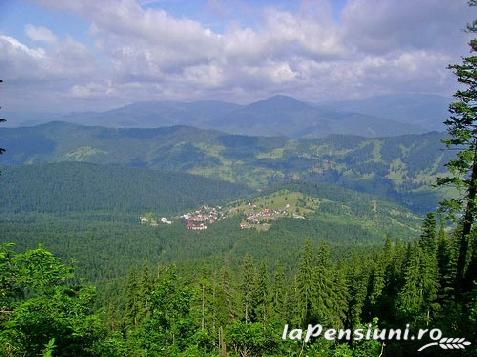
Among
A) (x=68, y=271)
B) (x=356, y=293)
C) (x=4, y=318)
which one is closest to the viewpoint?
(x=4, y=318)

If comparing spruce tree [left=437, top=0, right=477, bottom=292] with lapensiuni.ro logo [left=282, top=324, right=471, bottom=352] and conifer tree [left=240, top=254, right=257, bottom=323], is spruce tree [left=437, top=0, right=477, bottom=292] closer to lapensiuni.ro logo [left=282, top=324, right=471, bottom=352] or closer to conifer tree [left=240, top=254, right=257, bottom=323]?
lapensiuni.ro logo [left=282, top=324, right=471, bottom=352]

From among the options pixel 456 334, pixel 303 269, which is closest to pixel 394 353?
pixel 456 334

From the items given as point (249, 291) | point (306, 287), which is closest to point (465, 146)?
point (306, 287)

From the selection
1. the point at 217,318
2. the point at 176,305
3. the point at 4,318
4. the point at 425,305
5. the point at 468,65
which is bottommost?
the point at 217,318

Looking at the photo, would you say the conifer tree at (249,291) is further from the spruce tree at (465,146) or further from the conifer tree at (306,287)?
the spruce tree at (465,146)

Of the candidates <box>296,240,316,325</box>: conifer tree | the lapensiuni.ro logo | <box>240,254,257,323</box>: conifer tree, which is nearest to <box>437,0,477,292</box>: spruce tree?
the lapensiuni.ro logo

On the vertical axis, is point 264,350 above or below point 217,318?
above

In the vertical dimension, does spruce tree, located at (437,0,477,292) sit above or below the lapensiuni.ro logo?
above

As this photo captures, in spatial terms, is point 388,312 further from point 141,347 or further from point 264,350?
point 141,347

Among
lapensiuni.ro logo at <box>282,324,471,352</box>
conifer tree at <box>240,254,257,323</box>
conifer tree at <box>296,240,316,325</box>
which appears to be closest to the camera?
lapensiuni.ro logo at <box>282,324,471,352</box>

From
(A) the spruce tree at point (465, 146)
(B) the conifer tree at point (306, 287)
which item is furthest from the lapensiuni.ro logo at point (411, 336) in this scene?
(B) the conifer tree at point (306, 287)

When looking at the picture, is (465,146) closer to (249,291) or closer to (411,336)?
(411,336)
